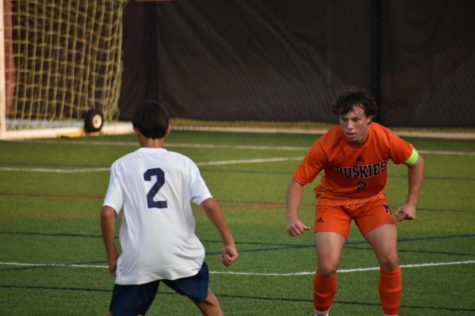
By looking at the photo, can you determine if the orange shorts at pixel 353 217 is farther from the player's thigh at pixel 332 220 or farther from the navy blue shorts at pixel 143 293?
the navy blue shorts at pixel 143 293

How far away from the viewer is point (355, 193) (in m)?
7.06

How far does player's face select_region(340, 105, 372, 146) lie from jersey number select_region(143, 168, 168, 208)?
1.56 metres

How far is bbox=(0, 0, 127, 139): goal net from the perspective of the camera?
2078cm

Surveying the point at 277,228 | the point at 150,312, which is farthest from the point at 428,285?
the point at 277,228

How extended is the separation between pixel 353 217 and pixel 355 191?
15cm

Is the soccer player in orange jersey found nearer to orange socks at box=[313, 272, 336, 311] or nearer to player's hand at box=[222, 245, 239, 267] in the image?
orange socks at box=[313, 272, 336, 311]

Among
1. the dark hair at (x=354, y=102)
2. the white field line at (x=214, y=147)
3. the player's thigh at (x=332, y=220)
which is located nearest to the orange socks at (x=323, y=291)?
the player's thigh at (x=332, y=220)

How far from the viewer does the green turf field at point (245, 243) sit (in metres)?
7.63

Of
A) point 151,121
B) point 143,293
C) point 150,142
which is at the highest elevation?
point 151,121

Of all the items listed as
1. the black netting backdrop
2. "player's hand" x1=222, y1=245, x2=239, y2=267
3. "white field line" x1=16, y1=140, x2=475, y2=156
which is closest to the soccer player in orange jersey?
"player's hand" x1=222, y1=245, x2=239, y2=267

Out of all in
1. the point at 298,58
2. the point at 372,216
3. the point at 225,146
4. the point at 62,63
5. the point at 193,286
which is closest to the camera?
the point at 193,286

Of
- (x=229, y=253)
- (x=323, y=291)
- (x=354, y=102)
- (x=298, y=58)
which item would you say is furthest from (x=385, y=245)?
(x=298, y=58)

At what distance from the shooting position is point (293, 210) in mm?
6754

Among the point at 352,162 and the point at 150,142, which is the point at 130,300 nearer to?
the point at 150,142
